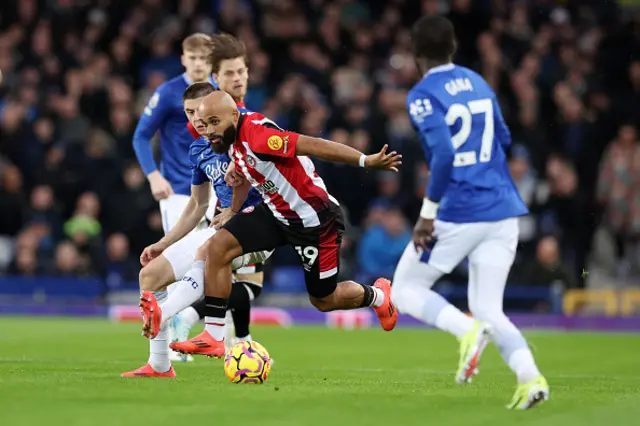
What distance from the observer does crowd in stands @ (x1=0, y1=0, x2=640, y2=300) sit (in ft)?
58.2

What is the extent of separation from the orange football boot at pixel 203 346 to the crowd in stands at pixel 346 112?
30.6ft

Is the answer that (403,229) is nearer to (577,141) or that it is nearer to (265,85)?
(577,141)

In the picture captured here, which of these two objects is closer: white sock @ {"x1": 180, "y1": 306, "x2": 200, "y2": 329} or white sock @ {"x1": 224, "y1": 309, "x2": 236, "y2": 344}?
white sock @ {"x1": 180, "y1": 306, "x2": 200, "y2": 329}

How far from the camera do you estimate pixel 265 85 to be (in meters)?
21.0

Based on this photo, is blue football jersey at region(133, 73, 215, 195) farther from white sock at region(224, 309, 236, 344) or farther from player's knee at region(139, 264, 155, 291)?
player's knee at region(139, 264, 155, 291)

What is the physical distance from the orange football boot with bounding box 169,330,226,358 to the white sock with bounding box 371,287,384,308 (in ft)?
4.59

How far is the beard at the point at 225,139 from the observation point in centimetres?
808

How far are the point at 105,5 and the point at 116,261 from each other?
249 inches

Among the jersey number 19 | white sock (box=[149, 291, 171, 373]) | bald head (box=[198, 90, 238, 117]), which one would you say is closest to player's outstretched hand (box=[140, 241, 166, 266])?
white sock (box=[149, 291, 171, 373])

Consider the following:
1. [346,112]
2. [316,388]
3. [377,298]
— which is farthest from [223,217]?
[346,112]

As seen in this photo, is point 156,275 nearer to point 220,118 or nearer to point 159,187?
point 220,118

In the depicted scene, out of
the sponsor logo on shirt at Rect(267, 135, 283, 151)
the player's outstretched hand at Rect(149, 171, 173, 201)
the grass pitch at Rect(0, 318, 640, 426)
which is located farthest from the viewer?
the player's outstretched hand at Rect(149, 171, 173, 201)

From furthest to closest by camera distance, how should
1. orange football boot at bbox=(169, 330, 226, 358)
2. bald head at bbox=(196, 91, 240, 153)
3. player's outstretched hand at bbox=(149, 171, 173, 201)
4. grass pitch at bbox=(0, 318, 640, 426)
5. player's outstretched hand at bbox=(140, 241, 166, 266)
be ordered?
player's outstretched hand at bbox=(149, 171, 173, 201) → player's outstretched hand at bbox=(140, 241, 166, 266) → orange football boot at bbox=(169, 330, 226, 358) → bald head at bbox=(196, 91, 240, 153) → grass pitch at bbox=(0, 318, 640, 426)

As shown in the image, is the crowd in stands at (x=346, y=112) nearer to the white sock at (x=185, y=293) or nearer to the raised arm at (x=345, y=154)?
the white sock at (x=185, y=293)
